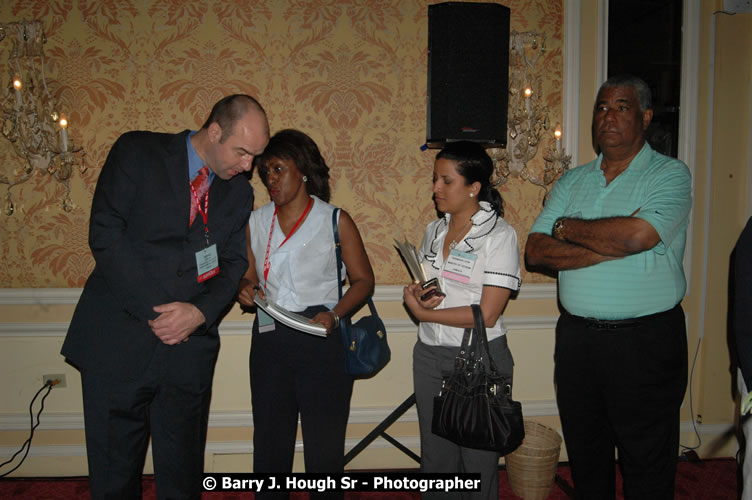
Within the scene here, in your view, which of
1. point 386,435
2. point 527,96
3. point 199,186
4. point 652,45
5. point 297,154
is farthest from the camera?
point 652,45

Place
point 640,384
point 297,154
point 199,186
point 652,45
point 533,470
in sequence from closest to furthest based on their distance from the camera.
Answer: point 199,186
point 640,384
point 297,154
point 533,470
point 652,45

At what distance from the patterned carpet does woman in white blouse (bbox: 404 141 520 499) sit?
87 centimetres

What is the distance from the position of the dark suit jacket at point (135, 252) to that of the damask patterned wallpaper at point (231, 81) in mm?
1049

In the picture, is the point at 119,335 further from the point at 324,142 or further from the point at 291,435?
the point at 324,142

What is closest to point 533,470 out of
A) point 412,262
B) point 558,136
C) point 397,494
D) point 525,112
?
point 397,494

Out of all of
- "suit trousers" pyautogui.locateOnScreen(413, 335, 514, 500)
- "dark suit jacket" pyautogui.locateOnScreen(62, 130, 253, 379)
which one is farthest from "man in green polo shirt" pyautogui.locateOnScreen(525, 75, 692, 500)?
"dark suit jacket" pyautogui.locateOnScreen(62, 130, 253, 379)

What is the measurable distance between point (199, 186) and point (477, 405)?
1403mm

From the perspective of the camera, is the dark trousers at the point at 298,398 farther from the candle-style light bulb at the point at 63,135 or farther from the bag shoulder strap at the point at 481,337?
the candle-style light bulb at the point at 63,135

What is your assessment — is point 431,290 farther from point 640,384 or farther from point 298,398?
point 640,384

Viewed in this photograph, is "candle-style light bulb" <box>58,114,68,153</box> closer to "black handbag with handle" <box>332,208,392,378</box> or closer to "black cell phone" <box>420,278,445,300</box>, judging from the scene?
"black handbag with handle" <box>332,208,392,378</box>

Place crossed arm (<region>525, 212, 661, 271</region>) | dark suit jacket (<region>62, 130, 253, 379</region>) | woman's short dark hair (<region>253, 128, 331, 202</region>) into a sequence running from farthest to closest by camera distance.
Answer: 1. woman's short dark hair (<region>253, 128, 331, 202</region>)
2. crossed arm (<region>525, 212, 661, 271</region>)
3. dark suit jacket (<region>62, 130, 253, 379</region>)

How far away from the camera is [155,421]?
2.03 m

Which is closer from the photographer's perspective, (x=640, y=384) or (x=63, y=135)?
(x=640, y=384)

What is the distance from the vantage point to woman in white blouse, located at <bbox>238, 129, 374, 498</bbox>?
7.25 ft
